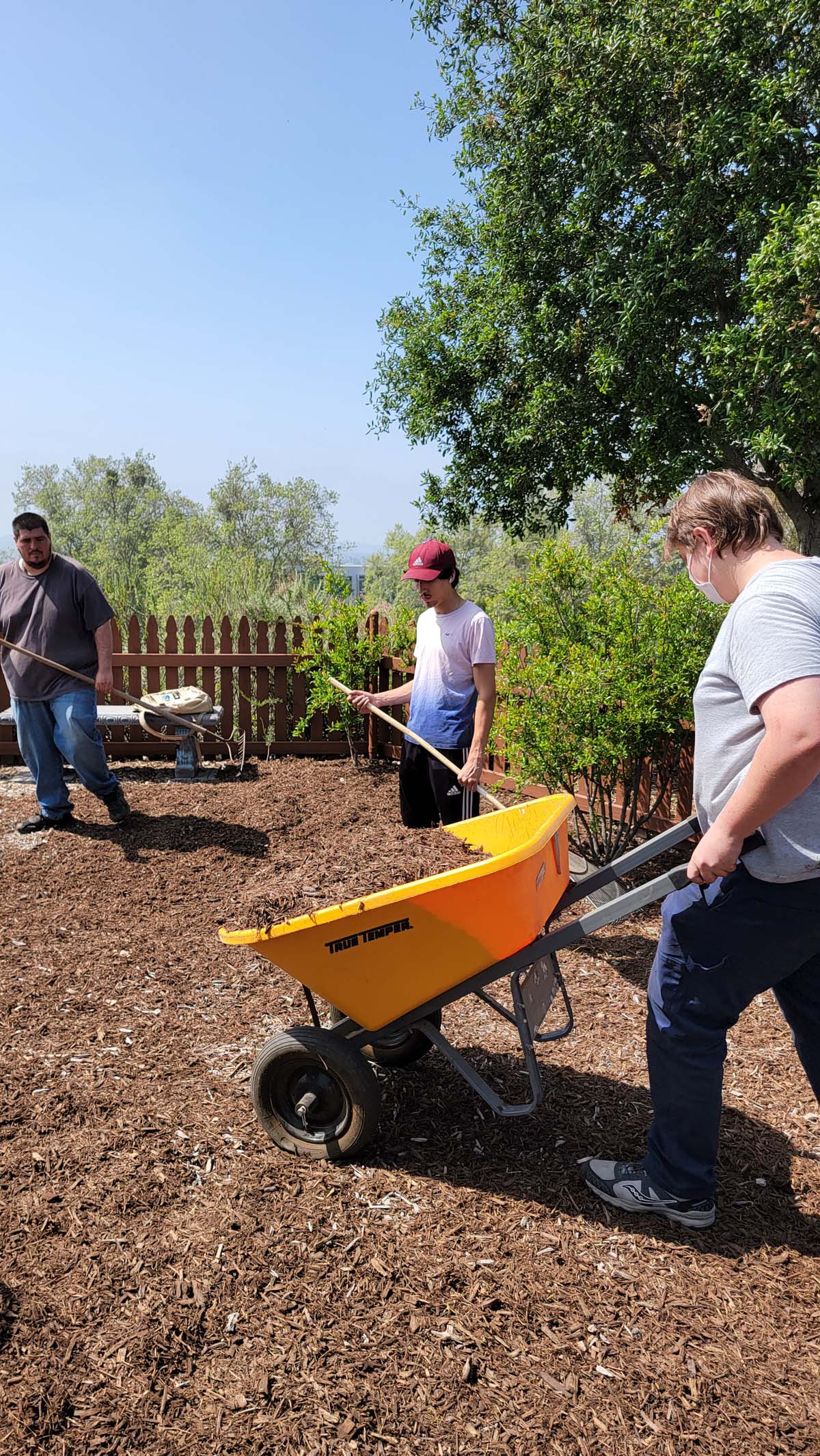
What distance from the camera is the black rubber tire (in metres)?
3.13

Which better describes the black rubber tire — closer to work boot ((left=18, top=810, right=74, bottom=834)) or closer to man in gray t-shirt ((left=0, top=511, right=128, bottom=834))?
man in gray t-shirt ((left=0, top=511, right=128, bottom=834))

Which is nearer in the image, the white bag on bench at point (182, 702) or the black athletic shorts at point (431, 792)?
the black athletic shorts at point (431, 792)

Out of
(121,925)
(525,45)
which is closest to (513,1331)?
(121,925)

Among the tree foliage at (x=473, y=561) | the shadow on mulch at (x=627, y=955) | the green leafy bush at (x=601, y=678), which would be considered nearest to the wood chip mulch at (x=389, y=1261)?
the shadow on mulch at (x=627, y=955)

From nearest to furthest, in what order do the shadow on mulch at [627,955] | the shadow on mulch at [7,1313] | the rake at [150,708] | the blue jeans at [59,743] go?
the shadow on mulch at [7,1313] → the shadow on mulch at [627,955] → the rake at [150,708] → the blue jeans at [59,743]

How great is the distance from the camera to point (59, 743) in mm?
5684

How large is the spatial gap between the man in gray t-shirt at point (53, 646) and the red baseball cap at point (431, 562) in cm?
257

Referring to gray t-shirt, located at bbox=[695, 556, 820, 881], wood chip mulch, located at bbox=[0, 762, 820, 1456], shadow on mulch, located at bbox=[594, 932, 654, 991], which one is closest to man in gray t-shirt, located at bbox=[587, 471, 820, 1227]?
gray t-shirt, located at bbox=[695, 556, 820, 881]

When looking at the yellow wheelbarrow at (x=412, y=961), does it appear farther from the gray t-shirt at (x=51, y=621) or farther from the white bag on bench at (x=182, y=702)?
the white bag on bench at (x=182, y=702)

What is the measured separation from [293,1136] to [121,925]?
221 cm

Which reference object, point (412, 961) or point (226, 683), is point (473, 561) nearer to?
point (226, 683)

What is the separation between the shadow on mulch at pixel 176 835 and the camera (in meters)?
5.67

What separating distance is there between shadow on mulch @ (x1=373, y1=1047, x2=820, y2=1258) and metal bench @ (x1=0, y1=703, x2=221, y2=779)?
4.93 metres

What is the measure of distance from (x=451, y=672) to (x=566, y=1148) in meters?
1.95
